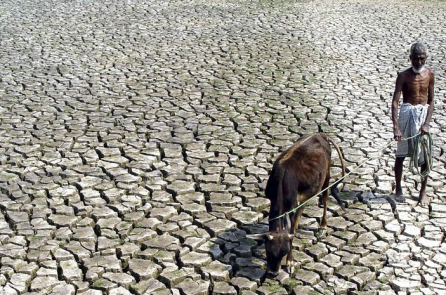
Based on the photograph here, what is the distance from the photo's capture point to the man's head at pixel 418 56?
8673 millimetres

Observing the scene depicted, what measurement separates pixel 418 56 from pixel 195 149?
3888mm

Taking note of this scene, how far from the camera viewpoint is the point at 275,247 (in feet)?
23.2

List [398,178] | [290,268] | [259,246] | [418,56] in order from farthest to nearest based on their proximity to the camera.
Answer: [398,178]
[418,56]
[259,246]
[290,268]

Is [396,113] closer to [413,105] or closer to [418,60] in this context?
[413,105]

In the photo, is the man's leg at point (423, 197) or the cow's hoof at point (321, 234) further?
the man's leg at point (423, 197)

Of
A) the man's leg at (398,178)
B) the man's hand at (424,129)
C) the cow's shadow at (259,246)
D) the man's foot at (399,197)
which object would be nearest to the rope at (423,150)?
the man's hand at (424,129)

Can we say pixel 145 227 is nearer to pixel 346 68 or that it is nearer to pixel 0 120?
pixel 0 120

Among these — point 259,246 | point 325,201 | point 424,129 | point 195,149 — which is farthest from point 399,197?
point 195,149

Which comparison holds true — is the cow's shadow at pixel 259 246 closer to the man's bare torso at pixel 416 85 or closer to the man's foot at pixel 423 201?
the man's foot at pixel 423 201

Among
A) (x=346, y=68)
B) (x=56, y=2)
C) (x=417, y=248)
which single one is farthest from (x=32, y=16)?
(x=417, y=248)

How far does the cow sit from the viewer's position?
282 inches

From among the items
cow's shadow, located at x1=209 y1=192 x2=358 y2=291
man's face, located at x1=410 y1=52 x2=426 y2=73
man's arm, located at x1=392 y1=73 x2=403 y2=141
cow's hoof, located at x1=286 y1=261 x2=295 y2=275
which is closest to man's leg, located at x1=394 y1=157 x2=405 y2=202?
man's arm, located at x1=392 y1=73 x2=403 y2=141

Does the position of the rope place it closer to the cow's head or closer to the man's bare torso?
the man's bare torso

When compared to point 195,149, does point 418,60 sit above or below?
above
